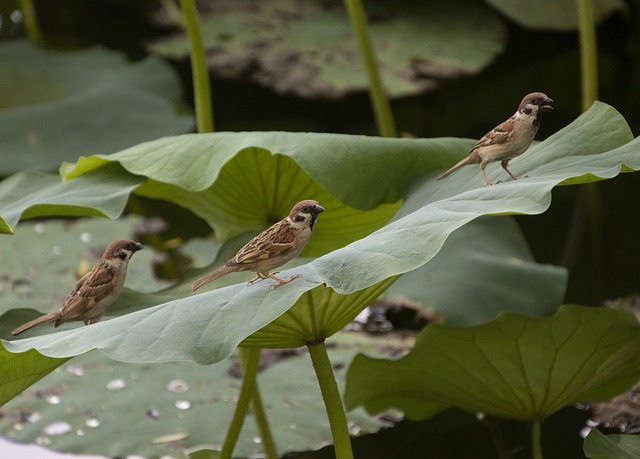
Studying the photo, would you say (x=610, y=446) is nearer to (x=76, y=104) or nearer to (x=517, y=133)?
(x=517, y=133)

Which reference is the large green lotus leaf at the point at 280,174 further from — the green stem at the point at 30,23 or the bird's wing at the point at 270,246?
the green stem at the point at 30,23

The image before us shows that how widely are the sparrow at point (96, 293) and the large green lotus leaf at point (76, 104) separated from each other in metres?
1.85

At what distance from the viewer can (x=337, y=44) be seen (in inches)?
174

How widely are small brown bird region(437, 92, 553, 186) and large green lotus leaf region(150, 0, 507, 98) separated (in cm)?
229

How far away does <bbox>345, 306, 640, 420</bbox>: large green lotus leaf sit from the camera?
74.6 inches

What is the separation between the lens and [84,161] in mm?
2109

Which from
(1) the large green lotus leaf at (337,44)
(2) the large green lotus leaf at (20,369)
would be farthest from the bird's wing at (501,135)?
(1) the large green lotus leaf at (337,44)

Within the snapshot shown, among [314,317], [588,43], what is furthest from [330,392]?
[588,43]

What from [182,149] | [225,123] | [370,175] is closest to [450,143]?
[370,175]

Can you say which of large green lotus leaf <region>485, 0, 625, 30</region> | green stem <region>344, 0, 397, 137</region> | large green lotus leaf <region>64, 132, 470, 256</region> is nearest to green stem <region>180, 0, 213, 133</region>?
large green lotus leaf <region>64, 132, 470, 256</region>

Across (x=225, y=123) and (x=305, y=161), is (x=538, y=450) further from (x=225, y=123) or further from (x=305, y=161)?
(x=225, y=123)

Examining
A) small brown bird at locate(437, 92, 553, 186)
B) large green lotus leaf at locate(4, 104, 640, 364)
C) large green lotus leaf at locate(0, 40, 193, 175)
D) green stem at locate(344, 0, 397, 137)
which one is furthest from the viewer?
large green lotus leaf at locate(0, 40, 193, 175)

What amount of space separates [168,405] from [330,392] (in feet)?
2.60

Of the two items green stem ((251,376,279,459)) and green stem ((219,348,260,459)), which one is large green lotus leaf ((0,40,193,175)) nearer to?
green stem ((251,376,279,459))
